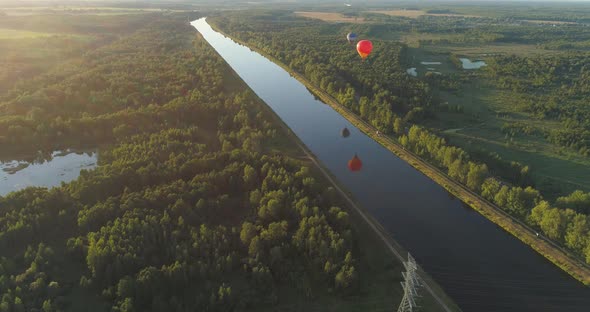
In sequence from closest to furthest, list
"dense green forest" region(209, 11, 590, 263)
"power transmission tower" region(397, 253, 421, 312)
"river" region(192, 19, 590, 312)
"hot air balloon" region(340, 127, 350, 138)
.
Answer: "power transmission tower" region(397, 253, 421, 312) < "river" region(192, 19, 590, 312) < "dense green forest" region(209, 11, 590, 263) < "hot air balloon" region(340, 127, 350, 138)

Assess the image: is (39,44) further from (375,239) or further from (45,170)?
(375,239)

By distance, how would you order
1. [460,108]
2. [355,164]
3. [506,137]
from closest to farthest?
[355,164], [506,137], [460,108]

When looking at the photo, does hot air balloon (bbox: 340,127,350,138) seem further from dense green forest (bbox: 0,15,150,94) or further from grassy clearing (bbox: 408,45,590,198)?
dense green forest (bbox: 0,15,150,94)

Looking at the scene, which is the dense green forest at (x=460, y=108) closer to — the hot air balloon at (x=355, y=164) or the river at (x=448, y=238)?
the river at (x=448, y=238)

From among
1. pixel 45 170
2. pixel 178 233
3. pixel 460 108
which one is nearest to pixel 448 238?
pixel 178 233

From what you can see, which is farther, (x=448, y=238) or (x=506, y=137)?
(x=506, y=137)

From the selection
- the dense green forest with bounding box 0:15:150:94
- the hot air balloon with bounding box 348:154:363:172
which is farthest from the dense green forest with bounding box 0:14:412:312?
the dense green forest with bounding box 0:15:150:94
